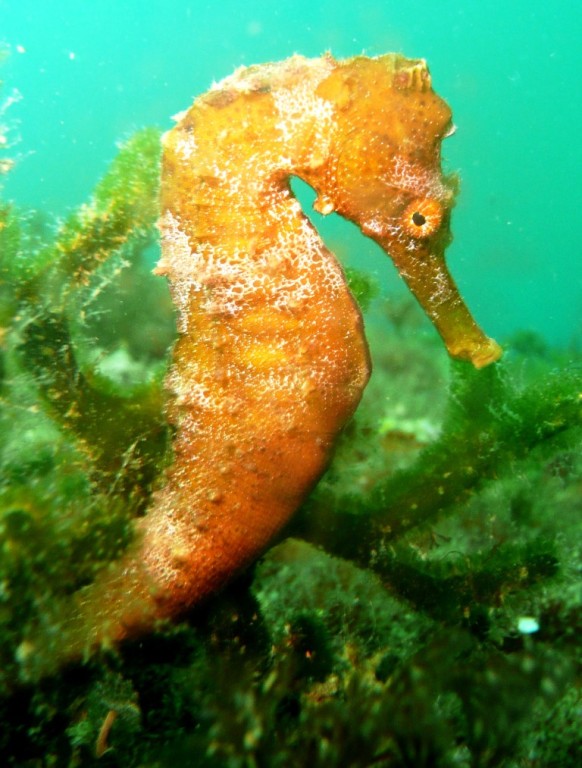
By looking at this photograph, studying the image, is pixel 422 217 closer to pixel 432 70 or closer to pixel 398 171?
pixel 398 171

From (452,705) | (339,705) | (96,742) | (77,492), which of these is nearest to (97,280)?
(77,492)

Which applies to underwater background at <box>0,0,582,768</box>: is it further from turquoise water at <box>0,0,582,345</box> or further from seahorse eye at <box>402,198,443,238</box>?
turquoise water at <box>0,0,582,345</box>

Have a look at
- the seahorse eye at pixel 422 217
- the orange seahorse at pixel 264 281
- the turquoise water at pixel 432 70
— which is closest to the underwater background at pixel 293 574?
the orange seahorse at pixel 264 281

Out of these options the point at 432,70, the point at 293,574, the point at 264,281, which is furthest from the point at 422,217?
the point at 432,70

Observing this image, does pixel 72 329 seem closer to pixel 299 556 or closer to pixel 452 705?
pixel 299 556

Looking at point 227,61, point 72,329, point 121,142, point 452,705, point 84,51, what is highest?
point 84,51

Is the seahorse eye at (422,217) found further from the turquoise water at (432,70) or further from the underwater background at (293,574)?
the turquoise water at (432,70)

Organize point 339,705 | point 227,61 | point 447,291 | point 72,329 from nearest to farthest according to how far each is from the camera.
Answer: point 339,705 → point 447,291 → point 72,329 → point 227,61

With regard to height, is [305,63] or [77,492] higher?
[305,63]
